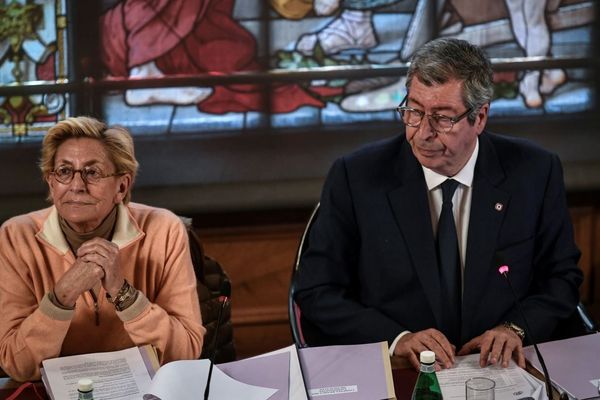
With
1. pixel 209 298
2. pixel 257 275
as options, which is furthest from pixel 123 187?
pixel 257 275

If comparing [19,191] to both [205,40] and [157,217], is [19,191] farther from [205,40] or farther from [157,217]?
[157,217]

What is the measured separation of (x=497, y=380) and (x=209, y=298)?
961 mm

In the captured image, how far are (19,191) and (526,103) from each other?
2134mm

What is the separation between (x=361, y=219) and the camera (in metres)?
3.14

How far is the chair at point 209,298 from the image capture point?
10.5 feet

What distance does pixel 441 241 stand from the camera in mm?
3094

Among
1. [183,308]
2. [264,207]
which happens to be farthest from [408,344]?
[264,207]

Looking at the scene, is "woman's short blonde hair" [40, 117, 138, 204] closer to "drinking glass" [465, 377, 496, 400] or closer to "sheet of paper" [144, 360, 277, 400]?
"sheet of paper" [144, 360, 277, 400]

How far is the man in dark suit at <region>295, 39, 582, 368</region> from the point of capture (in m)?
3.04

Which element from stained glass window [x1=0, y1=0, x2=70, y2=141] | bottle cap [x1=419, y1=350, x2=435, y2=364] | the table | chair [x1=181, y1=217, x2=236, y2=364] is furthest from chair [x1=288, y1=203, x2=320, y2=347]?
stained glass window [x1=0, y1=0, x2=70, y2=141]

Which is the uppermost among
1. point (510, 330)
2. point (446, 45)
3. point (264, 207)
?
point (446, 45)

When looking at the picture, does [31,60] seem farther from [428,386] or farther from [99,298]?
[428,386]

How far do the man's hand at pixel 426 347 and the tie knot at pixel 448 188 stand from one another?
0.42 m

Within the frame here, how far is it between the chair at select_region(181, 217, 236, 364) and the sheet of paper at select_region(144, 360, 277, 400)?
56 centimetres
